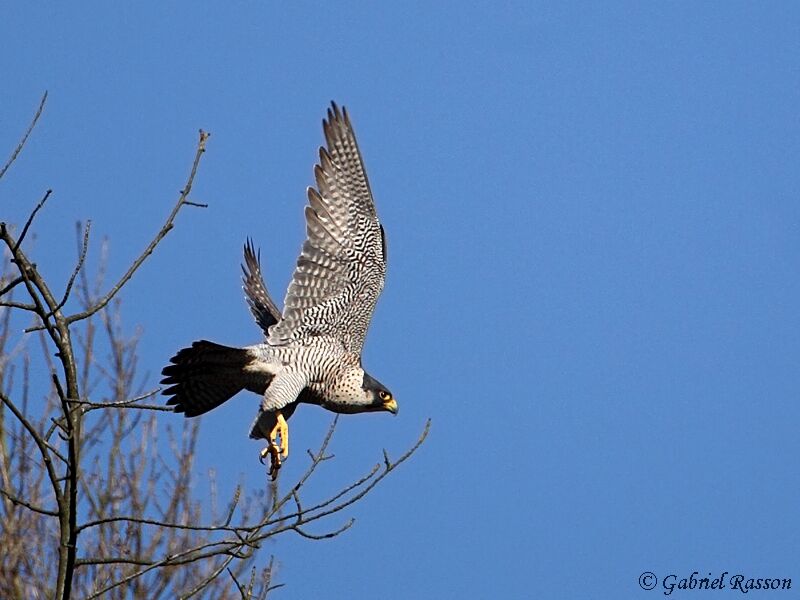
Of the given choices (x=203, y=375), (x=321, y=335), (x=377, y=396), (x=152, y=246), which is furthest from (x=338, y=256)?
(x=152, y=246)

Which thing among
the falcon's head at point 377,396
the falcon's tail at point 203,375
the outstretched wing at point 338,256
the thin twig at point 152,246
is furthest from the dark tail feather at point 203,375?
the thin twig at point 152,246

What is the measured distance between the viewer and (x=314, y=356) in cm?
664

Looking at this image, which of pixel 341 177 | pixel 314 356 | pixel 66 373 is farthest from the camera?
pixel 341 177

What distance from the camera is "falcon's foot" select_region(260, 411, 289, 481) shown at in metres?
6.27

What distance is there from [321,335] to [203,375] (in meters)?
0.86

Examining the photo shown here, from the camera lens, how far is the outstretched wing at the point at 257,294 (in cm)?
771

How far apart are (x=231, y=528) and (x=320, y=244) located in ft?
12.1

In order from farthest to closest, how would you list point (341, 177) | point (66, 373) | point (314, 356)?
point (341, 177) < point (314, 356) < point (66, 373)

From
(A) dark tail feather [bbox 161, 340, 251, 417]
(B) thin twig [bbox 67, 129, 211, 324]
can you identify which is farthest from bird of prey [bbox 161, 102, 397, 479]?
(B) thin twig [bbox 67, 129, 211, 324]

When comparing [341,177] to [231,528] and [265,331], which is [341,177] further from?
[231,528]

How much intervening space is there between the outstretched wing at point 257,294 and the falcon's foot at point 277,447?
1.27 meters

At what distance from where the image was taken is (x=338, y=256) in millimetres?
6949

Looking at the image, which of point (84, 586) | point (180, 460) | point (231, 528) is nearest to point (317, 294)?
point (180, 460)

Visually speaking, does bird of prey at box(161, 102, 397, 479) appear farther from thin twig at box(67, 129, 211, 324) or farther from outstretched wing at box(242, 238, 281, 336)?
thin twig at box(67, 129, 211, 324)
